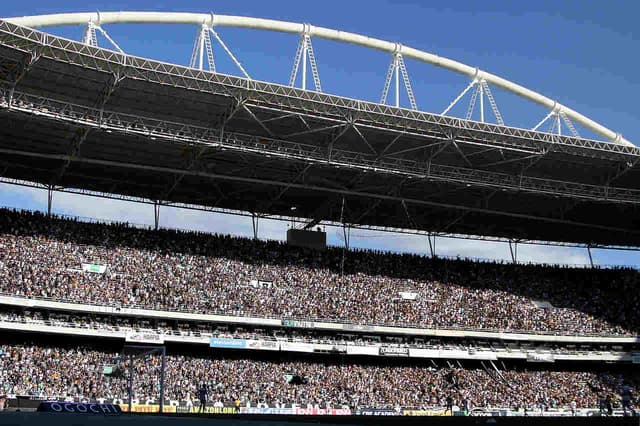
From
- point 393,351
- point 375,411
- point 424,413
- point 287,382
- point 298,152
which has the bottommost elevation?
point 424,413

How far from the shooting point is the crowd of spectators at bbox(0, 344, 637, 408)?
144ft

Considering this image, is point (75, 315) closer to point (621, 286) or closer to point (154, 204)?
point (154, 204)

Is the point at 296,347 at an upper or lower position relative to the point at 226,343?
lower

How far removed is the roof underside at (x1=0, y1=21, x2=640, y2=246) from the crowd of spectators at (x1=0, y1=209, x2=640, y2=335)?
3880 mm

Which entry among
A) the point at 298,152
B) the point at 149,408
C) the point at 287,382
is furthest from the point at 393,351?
the point at 149,408

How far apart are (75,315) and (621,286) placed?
48.1 m

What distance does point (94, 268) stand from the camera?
51250 mm

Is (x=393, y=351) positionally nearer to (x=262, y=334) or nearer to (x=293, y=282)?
(x=293, y=282)

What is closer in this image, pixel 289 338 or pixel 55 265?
pixel 55 265

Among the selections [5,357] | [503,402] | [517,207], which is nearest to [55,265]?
[5,357]

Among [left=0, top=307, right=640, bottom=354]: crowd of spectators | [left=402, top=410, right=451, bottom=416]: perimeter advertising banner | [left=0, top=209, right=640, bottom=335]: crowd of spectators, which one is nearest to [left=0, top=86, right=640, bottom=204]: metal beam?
[left=0, top=209, right=640, bottom=335]: crowd of spectators

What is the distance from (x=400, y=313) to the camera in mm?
58094

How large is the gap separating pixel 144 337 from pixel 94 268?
6.25 metres

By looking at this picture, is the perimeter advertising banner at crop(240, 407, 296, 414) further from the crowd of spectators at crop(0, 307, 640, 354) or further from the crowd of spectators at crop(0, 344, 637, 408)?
the crowd of spectators at crop(0, 307, 640, 354)
